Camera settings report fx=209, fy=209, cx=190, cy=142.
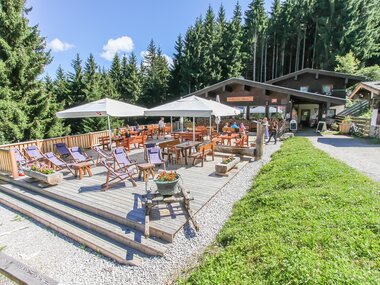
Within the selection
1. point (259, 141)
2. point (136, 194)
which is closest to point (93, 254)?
point (136, 194)

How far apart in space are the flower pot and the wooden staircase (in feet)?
2.78

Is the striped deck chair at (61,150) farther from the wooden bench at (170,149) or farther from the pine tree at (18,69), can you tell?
the pine tree at (18,69)

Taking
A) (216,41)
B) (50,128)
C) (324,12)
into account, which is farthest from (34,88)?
(324,12)

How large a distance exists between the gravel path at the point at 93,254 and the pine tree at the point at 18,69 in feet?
29.4

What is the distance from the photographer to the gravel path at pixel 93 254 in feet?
10.5

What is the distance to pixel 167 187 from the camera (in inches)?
164

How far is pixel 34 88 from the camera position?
13445mm

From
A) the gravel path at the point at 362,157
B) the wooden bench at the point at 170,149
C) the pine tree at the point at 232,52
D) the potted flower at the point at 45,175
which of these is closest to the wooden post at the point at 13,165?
the potted flower at the point at 45,175

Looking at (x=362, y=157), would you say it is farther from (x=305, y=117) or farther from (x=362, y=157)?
(x=305, y=117)

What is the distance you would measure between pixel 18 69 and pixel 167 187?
553 inches

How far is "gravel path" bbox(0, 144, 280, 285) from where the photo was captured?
319cm

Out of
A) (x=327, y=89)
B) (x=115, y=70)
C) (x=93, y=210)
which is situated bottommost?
(x=93, y=210)

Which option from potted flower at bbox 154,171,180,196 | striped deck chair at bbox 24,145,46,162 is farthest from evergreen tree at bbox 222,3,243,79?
potted flower at bbox 154,171,180,196

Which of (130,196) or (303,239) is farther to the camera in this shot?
(130,196)
